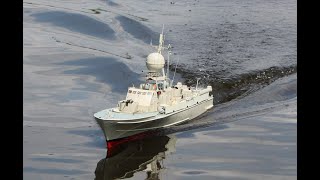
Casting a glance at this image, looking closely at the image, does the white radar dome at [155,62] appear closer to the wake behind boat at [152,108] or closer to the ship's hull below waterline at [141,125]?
the wake behind boat at [152,108]

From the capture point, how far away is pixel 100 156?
41.0 meters

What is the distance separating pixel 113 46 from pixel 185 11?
28.9 m

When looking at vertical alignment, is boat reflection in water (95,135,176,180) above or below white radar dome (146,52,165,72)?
below

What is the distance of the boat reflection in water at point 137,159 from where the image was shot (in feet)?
123

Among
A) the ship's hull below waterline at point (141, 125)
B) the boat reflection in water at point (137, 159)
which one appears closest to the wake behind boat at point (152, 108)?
the ship's hull below waterline at point (141, 125)

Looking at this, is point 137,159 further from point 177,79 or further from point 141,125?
point 177,79

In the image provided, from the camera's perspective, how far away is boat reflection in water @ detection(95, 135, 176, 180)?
37531 mm

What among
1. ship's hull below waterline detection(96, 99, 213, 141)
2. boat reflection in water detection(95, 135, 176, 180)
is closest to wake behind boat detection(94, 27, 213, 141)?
ship's hull below waterline detection(96, 99, 213, 141)

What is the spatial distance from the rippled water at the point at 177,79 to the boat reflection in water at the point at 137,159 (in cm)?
9

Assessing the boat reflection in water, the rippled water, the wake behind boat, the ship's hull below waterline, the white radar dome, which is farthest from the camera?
the white radar dome

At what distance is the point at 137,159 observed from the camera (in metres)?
40.8

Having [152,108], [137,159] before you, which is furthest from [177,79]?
[137,159]

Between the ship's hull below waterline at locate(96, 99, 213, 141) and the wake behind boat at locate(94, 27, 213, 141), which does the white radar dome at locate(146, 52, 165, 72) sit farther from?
the ship's hull below waterline at locate(96, 99, 213, 141)
